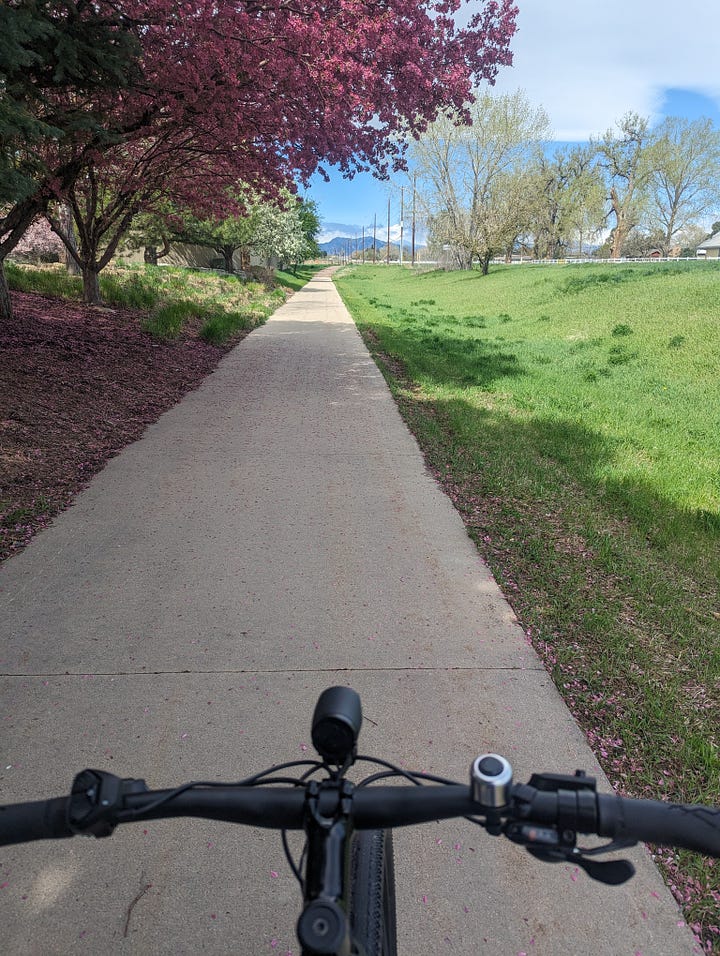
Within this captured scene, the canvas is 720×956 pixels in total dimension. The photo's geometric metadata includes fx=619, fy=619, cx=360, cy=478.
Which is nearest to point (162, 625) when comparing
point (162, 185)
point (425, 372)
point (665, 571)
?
point (665, 571)

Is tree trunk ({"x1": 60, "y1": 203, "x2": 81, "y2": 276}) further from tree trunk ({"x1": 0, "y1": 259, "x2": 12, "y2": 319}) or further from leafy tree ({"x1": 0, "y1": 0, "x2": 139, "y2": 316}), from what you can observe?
leafy tree ({"x1": 0, "y1": 0, "x2": 139, "y2": 316})

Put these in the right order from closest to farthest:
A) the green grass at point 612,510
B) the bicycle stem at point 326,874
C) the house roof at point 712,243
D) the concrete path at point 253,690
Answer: the bicycle stem at point 326,874 → the concrete path at point 253,690 → the green grass at point 612,510 → the house roof at point 712,243

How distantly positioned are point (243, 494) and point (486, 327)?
1393 cm

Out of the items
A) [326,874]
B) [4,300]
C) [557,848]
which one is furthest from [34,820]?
[4,300]

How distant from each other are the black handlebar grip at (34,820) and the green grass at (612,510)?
6.22ft

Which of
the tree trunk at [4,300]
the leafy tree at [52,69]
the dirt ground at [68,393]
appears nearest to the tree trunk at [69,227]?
the dirt ground at [68,393]

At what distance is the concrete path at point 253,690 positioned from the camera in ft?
6.08

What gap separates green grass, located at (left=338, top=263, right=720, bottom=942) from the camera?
2.65m

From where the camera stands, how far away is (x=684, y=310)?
13570 mm

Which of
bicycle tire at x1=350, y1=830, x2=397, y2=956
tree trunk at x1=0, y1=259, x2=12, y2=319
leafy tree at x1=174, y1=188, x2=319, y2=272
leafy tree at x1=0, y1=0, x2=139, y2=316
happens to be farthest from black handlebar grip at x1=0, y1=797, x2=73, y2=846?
leafy tree at x1=174, y1=188, x2=319, y2=272

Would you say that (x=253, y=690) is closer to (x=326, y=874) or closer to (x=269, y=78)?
(x=326, y=874)

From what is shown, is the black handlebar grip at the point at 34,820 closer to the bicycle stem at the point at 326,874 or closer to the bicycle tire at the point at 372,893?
the bicycle stem at the point at 326,874

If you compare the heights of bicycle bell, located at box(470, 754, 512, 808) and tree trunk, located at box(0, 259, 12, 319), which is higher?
tree trunk, located at box(0, 259, 12, 319)

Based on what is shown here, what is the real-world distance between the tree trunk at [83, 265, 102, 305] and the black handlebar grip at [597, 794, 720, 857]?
1486 centimetres
